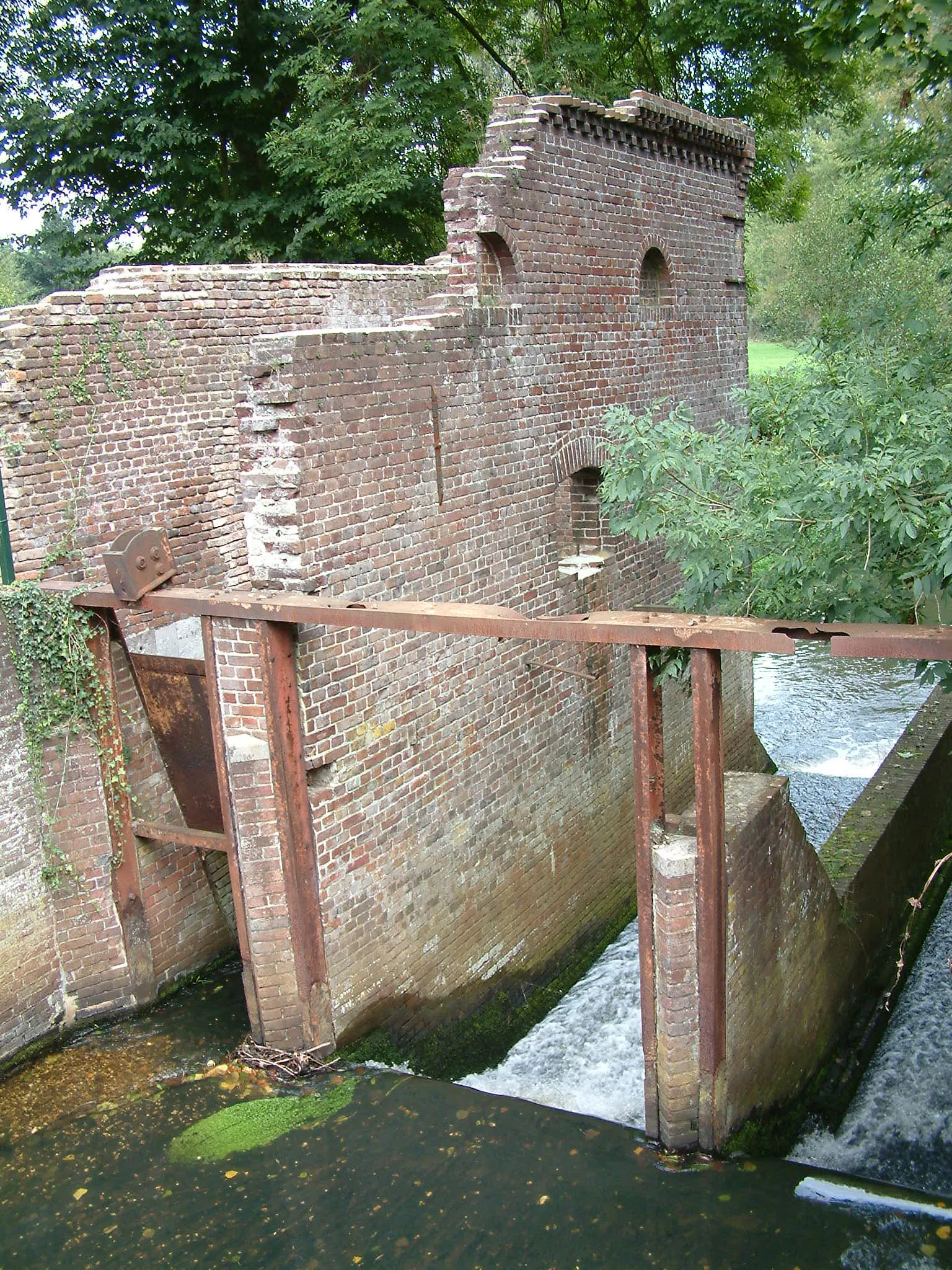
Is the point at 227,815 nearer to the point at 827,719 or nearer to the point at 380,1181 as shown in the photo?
the point at 380,1181

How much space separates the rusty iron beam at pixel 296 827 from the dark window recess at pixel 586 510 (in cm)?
365

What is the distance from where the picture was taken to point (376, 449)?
6441 mm

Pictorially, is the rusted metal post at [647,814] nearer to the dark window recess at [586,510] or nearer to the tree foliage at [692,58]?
the dark window recess at [586,510]

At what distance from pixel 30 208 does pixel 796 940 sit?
16421 millimetres

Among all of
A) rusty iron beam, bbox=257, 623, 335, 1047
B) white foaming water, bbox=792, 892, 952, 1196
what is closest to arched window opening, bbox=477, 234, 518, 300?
rusty iron beam, bbox=257, 623, 335, 1047

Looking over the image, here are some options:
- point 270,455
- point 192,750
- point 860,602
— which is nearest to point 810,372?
point 860,602

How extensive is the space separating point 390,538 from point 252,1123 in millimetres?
3383

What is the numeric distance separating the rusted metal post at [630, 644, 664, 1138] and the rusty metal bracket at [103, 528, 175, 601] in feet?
8.94

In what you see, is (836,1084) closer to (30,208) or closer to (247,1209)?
(247,1209)

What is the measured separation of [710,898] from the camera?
544 cm

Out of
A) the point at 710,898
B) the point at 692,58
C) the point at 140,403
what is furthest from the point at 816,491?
the point at 692,58

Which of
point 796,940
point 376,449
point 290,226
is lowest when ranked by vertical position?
point 796,940

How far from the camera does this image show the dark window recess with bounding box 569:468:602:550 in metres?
8.89

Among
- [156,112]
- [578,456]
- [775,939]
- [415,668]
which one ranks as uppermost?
[156,112]
